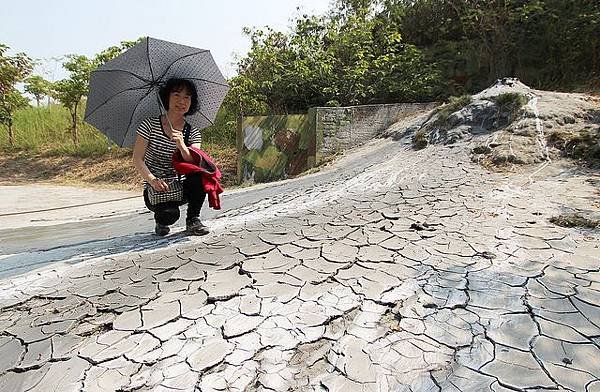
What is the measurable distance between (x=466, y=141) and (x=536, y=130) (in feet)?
2.68

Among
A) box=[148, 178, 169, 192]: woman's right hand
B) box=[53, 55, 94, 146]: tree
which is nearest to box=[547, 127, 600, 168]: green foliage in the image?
box=[148, 178, 169, 192]: woman's right hand

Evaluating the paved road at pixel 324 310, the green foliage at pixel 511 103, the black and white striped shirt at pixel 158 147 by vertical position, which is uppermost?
the green foliage at pixel 511 103

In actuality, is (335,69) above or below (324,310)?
above

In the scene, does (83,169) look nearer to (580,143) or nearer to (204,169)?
(204,169)

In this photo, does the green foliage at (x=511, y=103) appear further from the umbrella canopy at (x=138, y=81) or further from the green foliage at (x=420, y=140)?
the umbrella canopy at (x=138, y=81)

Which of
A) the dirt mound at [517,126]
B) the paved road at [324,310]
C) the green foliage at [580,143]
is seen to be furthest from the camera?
the dirt mound at [517,126]

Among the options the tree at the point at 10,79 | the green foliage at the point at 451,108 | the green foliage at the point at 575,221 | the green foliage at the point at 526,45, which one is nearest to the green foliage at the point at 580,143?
the green foliage at the point at 451,108

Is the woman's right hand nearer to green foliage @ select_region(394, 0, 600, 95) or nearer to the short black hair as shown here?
the short black hair

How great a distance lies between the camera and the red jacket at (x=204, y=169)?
241cm

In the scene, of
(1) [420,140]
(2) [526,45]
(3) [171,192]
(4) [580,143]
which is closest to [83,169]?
(1) [420,140]

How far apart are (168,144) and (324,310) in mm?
1503

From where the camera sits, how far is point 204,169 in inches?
97.4

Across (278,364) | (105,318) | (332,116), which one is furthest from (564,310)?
(332,116)

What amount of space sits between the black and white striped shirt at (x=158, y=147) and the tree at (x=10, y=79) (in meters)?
12.2
